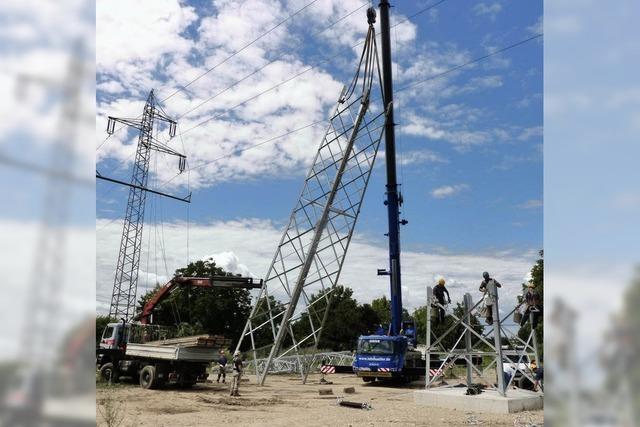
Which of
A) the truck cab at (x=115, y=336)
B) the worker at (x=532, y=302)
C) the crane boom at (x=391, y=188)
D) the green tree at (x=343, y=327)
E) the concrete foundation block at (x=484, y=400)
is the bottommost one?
the green tree at (x=343, y=327)

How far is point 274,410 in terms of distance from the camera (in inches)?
592

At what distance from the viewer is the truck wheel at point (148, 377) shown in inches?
785

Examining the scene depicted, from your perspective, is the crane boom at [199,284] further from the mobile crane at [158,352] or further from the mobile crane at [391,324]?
the mobile crane at [391,324]

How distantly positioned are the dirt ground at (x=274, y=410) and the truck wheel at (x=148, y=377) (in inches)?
12.5

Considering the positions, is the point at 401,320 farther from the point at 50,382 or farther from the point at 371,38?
the point at 50,382

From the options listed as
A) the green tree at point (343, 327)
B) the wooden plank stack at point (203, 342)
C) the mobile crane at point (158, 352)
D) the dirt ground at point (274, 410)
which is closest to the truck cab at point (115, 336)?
the mobile crane at point (158, 352)

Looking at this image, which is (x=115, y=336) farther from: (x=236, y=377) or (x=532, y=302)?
(x=532, y=302)

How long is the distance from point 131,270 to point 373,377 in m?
33.2

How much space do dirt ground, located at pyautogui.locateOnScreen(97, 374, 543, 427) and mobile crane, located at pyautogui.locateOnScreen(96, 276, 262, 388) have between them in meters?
0.62

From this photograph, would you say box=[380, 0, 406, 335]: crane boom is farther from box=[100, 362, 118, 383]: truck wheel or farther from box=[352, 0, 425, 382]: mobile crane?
box=[100, 362, 118, 383]: truck wheel

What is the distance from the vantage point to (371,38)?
25.9 meters

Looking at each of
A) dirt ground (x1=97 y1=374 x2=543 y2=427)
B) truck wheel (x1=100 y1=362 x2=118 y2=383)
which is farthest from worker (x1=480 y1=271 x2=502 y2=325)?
truck wheel (x1=100 y1=362 x2=118 y2=383)

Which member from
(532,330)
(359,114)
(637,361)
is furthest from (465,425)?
(359,114)

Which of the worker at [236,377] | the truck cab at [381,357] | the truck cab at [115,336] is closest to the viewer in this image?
the worker at [236,377]
